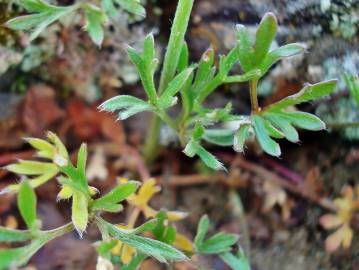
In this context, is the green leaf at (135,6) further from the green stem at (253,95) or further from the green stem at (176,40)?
the green stem at (253,95)

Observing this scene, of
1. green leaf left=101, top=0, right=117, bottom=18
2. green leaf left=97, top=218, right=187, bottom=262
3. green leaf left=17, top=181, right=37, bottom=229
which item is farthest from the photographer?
green leaf left=101, top=0, right=117, bottom=18

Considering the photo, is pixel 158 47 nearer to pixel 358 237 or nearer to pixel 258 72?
pixel 258 72

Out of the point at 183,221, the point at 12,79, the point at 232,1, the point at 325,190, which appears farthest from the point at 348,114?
the point at 12,79

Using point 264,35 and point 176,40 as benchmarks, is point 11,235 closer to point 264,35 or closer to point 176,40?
point 176,40

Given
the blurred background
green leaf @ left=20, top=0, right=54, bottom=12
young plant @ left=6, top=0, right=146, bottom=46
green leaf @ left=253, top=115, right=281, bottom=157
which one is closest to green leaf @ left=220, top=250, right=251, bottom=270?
the blurred background

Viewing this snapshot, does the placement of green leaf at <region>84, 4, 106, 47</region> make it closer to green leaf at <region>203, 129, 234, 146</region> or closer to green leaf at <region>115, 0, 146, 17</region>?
green leaf at <region>115, 0, 146, 17</region>

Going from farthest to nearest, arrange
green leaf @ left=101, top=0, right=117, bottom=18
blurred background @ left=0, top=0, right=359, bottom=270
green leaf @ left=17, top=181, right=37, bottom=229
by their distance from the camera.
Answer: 1. blurred background @ left=0, top=0, right=359, bottom=270
2. green leaf @ left=101, top=0, right=117, bottom=18
3. green leaf @ left=17, top=181, right=37, bottom=229
